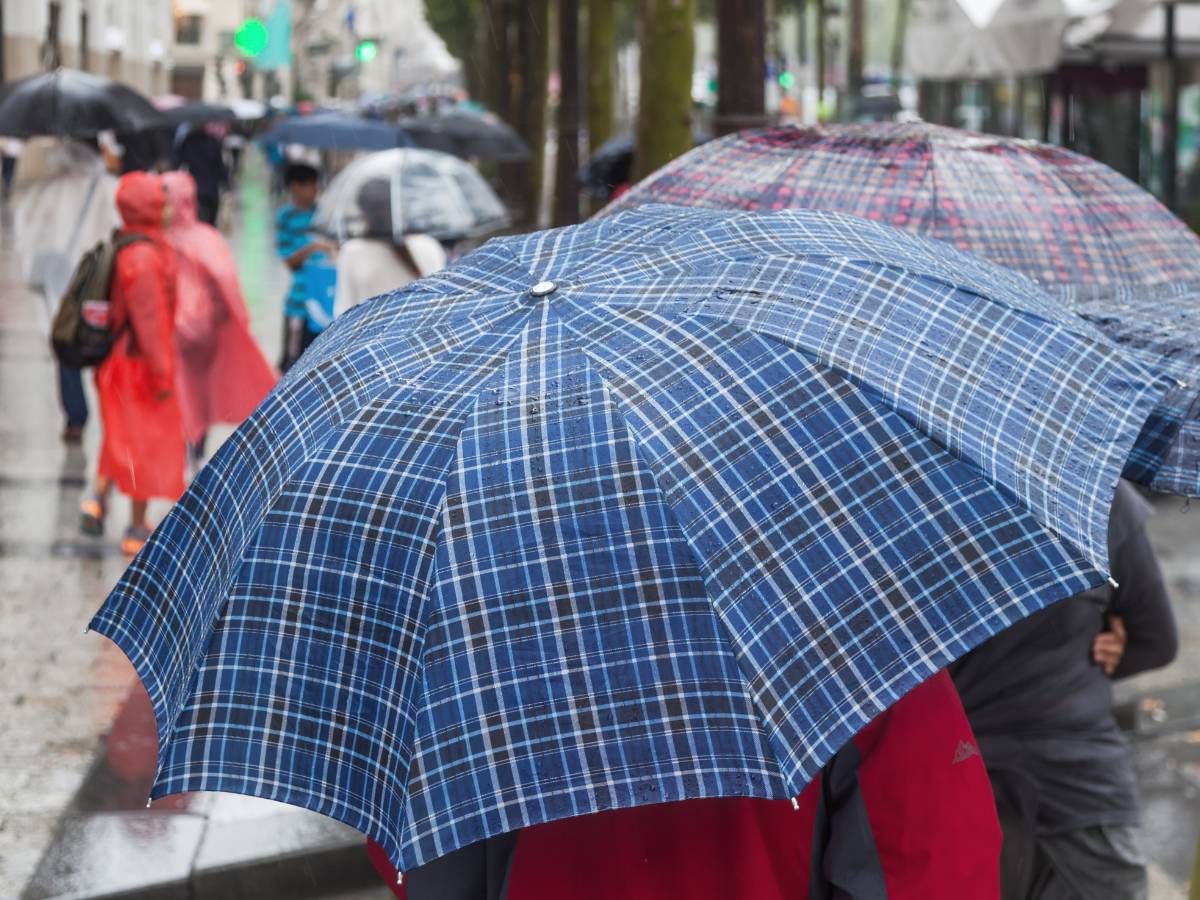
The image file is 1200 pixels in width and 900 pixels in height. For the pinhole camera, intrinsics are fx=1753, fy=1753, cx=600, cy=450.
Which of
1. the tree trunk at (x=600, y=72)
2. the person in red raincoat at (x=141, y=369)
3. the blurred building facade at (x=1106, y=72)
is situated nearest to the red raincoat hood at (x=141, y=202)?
the person in red raincoat at (x=141, y=369)

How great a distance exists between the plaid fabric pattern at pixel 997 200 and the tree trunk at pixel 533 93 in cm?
1936

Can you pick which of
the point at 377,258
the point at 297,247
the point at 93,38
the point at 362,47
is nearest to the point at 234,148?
the point at 93,38

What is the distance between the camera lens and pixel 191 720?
7.72ft

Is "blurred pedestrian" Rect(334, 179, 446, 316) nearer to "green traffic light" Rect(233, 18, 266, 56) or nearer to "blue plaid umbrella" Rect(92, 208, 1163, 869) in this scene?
"blue plaid umbrella" Rect(92, 208, 1163, 869)

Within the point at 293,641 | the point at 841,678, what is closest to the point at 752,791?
the point at 841,678

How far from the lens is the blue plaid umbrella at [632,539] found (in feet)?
6.90

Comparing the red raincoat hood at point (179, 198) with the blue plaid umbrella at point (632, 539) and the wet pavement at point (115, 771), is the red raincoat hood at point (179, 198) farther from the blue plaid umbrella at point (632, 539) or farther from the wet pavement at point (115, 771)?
the blue plaid umbrella at point (632, 539)

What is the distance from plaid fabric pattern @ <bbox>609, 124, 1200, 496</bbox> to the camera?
12.8 feet

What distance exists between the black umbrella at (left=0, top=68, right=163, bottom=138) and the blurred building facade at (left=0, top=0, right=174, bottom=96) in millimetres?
17163

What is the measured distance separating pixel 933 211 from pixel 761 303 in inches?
69.5

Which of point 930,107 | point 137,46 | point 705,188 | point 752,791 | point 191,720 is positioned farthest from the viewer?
point 137,46

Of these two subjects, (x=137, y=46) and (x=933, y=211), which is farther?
(x=137, y=46)

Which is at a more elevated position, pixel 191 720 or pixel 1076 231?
pixel 1076 231

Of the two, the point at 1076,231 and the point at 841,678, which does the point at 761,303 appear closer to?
the point at 841,678
